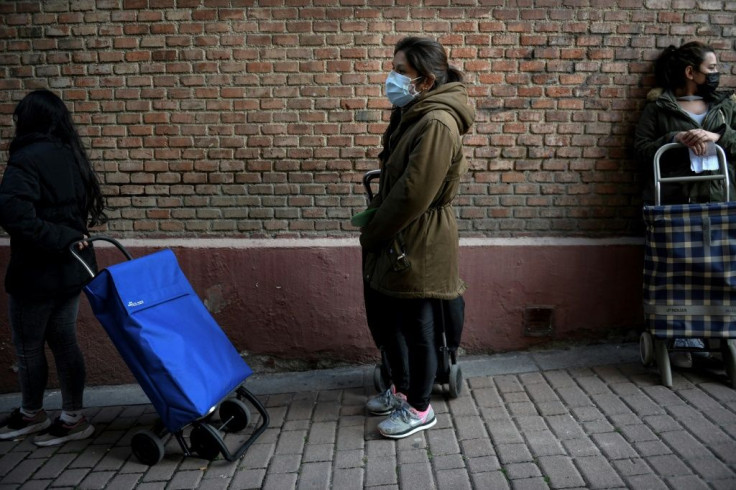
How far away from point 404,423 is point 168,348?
4.29 feet

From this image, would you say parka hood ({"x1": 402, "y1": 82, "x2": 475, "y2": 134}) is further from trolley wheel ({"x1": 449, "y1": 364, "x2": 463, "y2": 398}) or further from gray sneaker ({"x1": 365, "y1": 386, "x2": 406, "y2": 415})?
gray sneaker ({"x1": 365, "y1": 386, "x2": 406, "y2": 415})

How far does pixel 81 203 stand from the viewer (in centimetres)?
365

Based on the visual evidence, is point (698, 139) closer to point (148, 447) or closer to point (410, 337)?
point (410, 337)

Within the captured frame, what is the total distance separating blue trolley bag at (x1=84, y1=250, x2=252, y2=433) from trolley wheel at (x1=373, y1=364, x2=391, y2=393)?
1.00m

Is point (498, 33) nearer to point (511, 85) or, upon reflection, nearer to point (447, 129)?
point (511, 85)

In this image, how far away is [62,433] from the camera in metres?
3.67

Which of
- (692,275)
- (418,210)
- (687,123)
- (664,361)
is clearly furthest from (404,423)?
(687,123)

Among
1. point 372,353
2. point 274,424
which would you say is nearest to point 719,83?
point 372,353


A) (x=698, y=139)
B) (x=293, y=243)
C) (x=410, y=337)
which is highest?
(x=698, y=139)

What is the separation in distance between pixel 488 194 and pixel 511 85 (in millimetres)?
768

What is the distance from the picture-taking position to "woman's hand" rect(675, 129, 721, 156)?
3871 mm

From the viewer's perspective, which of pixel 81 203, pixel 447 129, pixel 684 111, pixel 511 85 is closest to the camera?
pixel 447 129

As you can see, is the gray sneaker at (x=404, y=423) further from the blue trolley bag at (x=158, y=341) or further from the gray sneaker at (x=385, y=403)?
the blue trolley bag at (x=158, y=341)

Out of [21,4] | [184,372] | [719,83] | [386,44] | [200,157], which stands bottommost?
[184,372]
